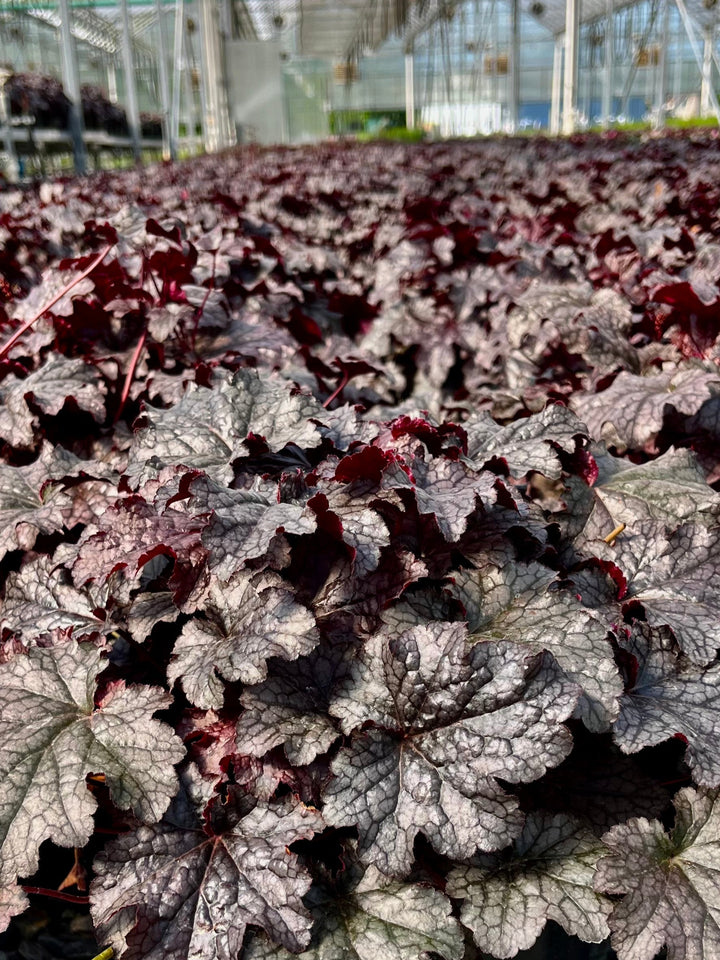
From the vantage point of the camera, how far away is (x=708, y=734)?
1236 mm

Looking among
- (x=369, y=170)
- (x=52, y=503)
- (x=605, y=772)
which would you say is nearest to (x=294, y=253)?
(x=52, y=503)

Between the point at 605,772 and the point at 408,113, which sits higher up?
the point at 408,113

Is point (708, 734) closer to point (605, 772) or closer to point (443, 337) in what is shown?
point (605, 772)

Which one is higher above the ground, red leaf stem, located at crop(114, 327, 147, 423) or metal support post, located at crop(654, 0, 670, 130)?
metal support post, located at crop(654, 0, 670, 130)

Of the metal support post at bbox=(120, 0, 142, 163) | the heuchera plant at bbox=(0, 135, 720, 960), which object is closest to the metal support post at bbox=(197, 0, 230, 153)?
the metal support post at bbox=(120, 0, 142, 163)

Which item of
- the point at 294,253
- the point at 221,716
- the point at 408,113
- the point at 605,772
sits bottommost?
the point at 605,772

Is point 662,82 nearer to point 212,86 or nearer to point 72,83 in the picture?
point 212,86

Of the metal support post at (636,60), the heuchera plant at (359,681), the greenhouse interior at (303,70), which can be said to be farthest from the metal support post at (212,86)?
the heuchera plant at (359,681)

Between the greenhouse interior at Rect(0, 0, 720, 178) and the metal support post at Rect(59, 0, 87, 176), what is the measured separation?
1.4 inches

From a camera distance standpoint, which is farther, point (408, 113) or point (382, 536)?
point (408, 113)

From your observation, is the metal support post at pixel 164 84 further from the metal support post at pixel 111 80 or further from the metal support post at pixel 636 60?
the metal support post at pixel 636 60

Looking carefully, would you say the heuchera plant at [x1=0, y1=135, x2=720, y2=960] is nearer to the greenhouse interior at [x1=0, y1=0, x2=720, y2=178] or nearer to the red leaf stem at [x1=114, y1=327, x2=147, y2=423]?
the red leaf stem at [x1=114, y1=327, x2=147, y2=423]

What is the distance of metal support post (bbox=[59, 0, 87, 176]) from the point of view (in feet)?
42.8

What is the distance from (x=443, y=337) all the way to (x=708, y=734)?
2.22m
